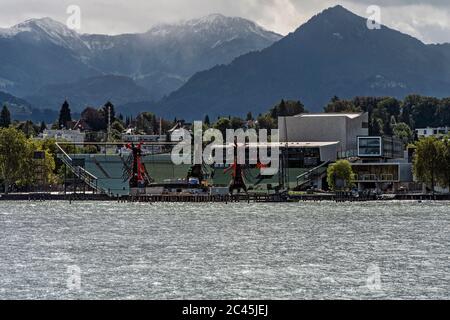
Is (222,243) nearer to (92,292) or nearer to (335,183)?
(92,292)

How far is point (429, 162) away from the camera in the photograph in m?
175

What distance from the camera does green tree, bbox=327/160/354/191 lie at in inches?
7101

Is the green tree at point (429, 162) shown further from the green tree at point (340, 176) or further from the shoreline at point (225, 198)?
the green tree at point (340, 176)

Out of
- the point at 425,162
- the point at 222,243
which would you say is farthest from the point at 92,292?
the point at 425,162

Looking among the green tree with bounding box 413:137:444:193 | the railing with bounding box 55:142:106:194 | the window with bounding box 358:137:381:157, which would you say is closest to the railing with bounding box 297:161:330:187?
the window with bounding box 358:137:381:157

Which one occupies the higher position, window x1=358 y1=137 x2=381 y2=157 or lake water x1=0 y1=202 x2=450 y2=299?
window x1=358 y1=137 x2=381 y2=157

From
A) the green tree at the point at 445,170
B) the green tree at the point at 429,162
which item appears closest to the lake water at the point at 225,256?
the green tree at the point at 429,162

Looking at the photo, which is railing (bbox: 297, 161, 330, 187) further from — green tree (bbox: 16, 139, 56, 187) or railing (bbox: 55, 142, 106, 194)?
green tree (bbox: 16, 139, 56, 187)

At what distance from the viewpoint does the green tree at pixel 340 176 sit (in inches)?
7101

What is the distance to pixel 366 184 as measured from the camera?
635ft

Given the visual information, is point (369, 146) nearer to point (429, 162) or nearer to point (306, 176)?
point (306, 176)

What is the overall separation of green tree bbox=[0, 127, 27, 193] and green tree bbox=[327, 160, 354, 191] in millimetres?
43401

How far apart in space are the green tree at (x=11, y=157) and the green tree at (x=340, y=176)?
43401mm
